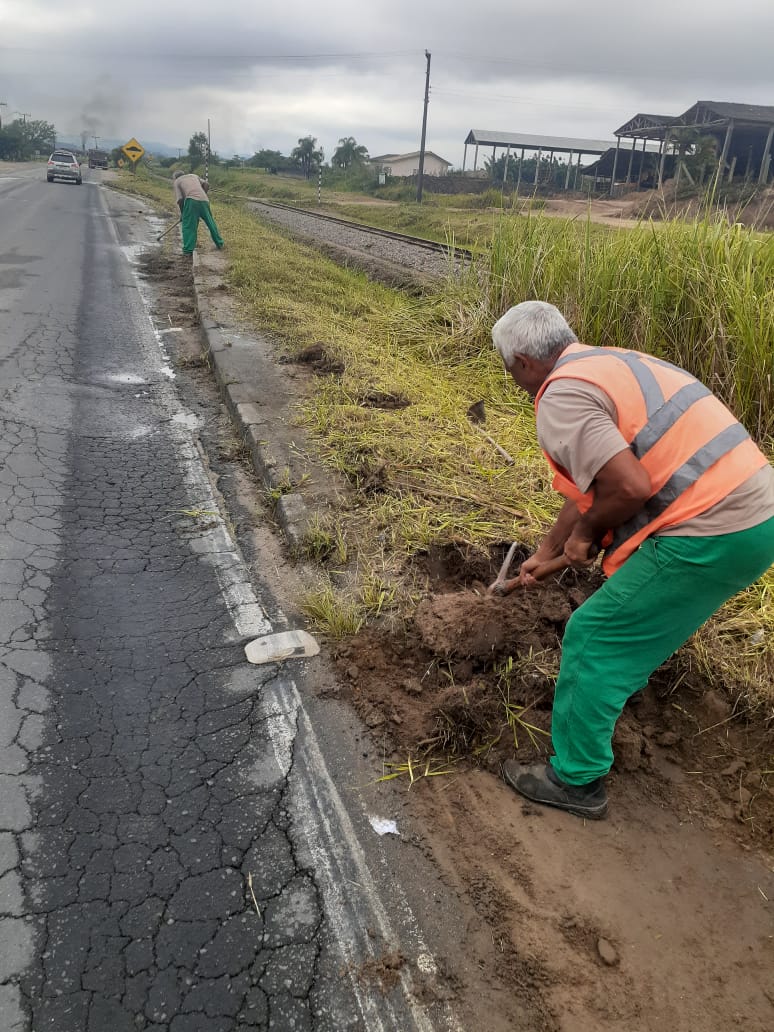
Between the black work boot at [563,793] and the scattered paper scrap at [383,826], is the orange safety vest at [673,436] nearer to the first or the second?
the black work boot at [563,793]

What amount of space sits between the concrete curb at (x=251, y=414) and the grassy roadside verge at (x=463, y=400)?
10.3 inches

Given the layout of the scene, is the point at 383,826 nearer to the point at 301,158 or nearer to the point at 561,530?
the point at 561,530

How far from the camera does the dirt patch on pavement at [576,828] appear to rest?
194 cm

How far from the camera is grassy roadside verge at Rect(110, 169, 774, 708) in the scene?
3480 millimetres

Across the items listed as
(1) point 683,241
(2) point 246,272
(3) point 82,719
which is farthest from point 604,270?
(2) point 246,272

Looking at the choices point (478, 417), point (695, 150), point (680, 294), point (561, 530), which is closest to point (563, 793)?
point (561, 530)

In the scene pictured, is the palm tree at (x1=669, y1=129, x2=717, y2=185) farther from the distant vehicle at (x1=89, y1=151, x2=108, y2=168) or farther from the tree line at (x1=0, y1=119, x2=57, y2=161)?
the tree line at (x1=0, y1=119, x2=57, y2=161)

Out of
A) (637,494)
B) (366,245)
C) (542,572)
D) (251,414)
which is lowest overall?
(251,414)

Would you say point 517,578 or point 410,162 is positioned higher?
point 410,162

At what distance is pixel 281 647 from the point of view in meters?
3.19

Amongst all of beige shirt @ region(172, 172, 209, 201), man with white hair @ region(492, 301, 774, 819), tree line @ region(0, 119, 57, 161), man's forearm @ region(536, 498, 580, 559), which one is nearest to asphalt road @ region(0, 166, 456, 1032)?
man with white hair @ region(492, 301, 774, 819)

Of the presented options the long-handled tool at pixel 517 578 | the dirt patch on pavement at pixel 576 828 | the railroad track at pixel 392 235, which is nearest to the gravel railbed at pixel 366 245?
the railroad track at pixel 392 235

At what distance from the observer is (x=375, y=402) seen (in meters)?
6.02

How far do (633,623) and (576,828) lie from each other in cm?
79
